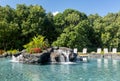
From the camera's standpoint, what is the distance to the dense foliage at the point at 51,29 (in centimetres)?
4003

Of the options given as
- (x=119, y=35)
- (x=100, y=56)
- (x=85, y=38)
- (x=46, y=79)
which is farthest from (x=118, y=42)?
(x=46, y=79)

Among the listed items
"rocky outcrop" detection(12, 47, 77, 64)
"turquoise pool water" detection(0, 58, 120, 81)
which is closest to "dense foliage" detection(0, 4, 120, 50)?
"rocky outcrop" detection(12, 47, 77, 64)

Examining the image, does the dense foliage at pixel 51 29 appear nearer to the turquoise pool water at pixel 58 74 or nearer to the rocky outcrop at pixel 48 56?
the rocky outcrop at pixel 48 56

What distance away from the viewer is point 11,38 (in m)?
40.8

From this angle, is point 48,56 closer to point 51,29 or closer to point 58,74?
point 58,74

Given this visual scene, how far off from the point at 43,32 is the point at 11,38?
546 cm

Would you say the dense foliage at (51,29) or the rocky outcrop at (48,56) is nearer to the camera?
the rocky outcrop at (48,56)

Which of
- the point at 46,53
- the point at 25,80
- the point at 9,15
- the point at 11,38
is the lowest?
the point at 25,80

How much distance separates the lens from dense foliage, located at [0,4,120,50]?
40031 mm

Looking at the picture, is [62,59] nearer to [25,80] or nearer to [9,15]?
[25,80]

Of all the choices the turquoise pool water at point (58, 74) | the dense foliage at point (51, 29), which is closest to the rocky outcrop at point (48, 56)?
the turquoise pool water at point (58, 74)

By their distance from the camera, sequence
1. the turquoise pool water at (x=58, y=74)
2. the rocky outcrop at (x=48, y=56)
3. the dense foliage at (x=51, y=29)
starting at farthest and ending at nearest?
the dense foliage at (x=51, y=29)
the rocky outcrop at (x=48, y=56)
the turquoise pool water at (x=58, y=74)

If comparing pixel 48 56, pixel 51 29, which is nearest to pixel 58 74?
pixel 48 56

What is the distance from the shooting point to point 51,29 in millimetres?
45500
